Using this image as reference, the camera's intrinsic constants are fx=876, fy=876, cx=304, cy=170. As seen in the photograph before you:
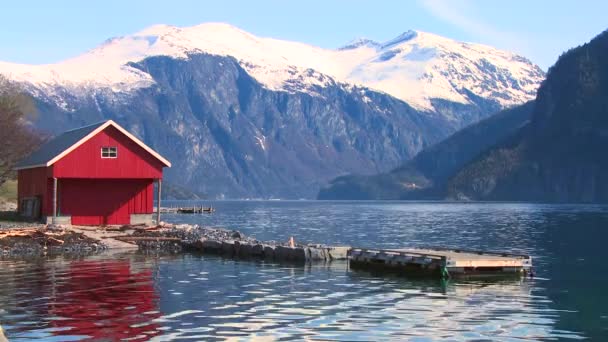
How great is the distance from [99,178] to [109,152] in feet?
7.92

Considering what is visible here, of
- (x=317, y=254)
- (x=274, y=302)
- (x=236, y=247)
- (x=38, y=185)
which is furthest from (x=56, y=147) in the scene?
(x=274, y=302)

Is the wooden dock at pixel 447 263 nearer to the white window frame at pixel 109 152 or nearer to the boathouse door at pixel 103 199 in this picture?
the white window frame at pixel 109 152

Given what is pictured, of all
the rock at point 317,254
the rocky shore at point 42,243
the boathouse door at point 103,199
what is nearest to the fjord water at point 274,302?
the rock at point 317,254

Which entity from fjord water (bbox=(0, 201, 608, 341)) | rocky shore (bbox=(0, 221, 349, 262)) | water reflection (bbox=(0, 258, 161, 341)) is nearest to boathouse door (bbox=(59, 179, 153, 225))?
rocky shore (bbox=(0, 221, 349, 262))

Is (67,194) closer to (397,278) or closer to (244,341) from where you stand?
(397,278)

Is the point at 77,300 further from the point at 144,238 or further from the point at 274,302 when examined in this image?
the point at 144,238

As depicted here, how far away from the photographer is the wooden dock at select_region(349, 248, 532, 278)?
162 feet

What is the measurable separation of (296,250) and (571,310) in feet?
82.5

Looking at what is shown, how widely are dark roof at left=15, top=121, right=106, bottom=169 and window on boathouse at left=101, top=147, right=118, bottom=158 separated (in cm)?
236

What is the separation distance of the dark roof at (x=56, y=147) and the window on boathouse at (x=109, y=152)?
236 cm

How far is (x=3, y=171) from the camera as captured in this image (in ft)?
380

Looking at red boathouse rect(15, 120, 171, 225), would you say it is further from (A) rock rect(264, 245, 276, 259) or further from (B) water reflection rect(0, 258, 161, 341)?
(B) water reflection rect(0, 258, 161, 341)

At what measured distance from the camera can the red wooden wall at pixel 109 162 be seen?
74688 millimetres

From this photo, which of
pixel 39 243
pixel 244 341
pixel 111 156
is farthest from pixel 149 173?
pixel 244 341
